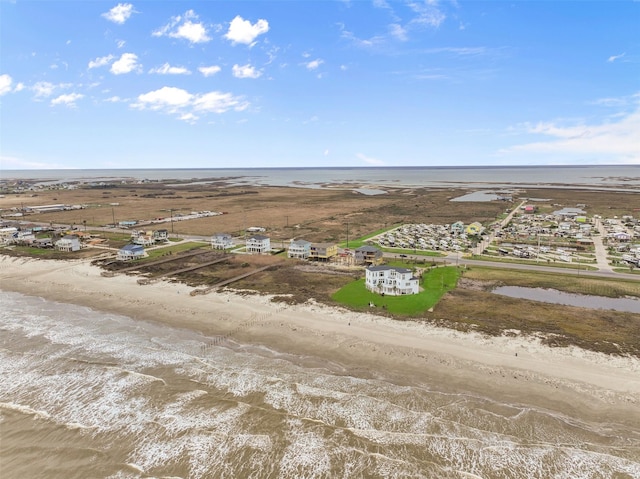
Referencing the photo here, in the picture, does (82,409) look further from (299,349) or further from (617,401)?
(617,401)

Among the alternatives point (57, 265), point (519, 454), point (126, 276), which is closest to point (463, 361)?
point (519, 454)

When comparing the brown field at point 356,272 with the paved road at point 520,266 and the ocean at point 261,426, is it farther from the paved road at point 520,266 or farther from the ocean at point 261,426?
the ocean at point 261,426

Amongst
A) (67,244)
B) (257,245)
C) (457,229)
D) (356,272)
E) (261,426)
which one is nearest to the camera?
(261,426)

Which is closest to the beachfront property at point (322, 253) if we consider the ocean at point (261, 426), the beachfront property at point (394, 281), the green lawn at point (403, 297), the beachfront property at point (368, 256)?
the beachfront property at point (368, 256)

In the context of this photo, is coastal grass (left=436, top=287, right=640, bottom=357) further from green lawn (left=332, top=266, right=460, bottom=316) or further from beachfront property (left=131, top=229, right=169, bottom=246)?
beachfront property (left=131, top=229, right=169, bottom=246)

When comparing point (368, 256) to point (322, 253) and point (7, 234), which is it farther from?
point (7, 234)

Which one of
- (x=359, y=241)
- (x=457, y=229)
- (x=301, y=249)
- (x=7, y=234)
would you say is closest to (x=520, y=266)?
(x=457, y=229)

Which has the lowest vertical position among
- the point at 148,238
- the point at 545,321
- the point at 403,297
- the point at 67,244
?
the point at 545,321
